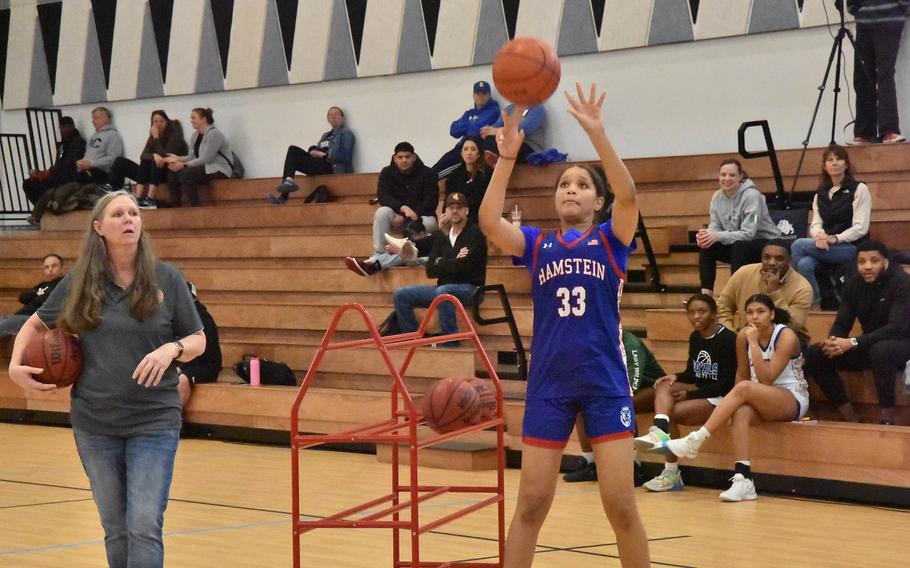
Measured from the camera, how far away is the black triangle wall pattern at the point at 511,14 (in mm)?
13227

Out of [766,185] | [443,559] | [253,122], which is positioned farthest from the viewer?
[253,122]

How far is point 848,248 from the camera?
9.09 meters

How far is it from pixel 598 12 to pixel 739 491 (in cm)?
661

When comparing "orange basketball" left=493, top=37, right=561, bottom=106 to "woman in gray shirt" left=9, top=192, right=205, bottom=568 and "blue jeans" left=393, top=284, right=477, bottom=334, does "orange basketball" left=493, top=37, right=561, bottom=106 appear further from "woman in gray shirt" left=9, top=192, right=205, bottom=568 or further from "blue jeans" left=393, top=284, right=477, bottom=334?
"blue jeans" left=393, top=284, right=477, bottom=334

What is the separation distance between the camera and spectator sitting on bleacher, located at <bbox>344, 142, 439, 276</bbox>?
11594 millimetres

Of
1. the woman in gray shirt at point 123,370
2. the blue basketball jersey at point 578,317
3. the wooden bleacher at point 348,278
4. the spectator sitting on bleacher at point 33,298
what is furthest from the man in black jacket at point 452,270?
the woman in gray shirt at point 123,370

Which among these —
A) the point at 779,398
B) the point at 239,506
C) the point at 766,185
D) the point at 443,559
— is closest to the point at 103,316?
the point at 443,559

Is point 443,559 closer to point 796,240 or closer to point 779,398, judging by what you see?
point 779,398

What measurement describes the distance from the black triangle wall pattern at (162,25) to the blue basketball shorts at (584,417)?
13.0m

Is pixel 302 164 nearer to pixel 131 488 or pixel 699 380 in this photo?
pixel 699 380

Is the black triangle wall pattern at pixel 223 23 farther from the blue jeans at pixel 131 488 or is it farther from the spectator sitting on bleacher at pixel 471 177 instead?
the blue jeans at pixel 131 488

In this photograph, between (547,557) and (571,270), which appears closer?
(571,270)

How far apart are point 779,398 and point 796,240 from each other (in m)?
1.98

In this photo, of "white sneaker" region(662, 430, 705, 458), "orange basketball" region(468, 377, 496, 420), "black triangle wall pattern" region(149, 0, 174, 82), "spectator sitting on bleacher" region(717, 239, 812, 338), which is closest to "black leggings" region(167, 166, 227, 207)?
"black triangle wall pattern" region(149, 0, 174, 82)
